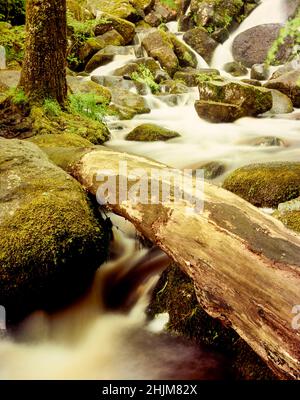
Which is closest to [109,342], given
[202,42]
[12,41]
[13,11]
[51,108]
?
[51,108]

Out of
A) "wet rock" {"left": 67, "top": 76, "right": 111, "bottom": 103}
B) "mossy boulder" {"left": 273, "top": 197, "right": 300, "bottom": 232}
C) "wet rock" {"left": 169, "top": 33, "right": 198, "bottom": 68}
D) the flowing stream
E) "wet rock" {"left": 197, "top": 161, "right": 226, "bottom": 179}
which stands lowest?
the flowing stream

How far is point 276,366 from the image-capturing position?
5.81 ft

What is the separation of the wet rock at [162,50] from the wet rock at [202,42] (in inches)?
87.1

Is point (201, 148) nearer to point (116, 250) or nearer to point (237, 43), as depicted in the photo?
point (116, 250)

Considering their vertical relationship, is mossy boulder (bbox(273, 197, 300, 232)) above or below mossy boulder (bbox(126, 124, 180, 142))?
below

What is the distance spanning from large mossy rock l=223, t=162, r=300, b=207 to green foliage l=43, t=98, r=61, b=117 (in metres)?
3.15

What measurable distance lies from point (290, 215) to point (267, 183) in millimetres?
1135

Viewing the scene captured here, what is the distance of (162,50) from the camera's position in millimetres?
15688

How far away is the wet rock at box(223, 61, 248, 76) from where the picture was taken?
1640 centimetres

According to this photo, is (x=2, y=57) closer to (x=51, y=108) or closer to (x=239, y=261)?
(x=51, y=108)

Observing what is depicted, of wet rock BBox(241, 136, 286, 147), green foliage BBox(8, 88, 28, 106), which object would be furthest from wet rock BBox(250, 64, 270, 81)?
green foliage BBox(8, 88, 28, 106)

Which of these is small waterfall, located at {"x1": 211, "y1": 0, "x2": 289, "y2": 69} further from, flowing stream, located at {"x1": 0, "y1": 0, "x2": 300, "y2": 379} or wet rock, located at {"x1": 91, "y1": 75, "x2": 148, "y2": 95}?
flowing stream, located at {"x1": 0, "y1": 0, "x2": 300, "y2": 379}
